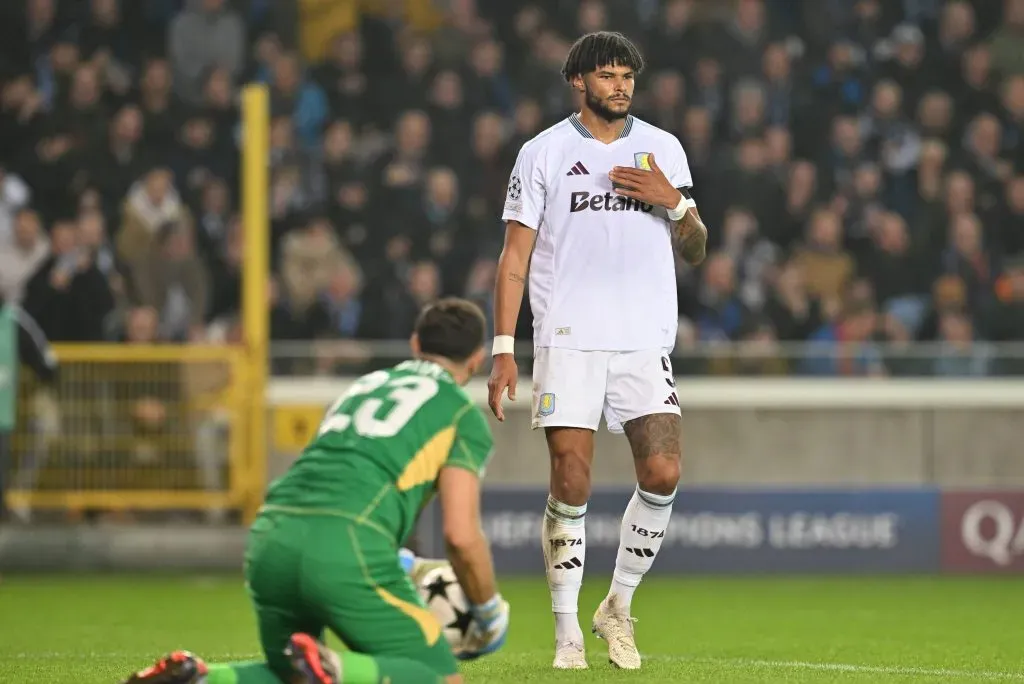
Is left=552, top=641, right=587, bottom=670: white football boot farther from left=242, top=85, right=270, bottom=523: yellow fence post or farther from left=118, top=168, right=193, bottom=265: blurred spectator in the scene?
left=118, top=168, right=193, bottom=265: blurred spectator

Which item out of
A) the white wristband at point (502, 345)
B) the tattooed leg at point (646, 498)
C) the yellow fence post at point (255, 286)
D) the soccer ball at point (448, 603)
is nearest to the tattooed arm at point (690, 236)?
the tattooed leg at point (646, 498)

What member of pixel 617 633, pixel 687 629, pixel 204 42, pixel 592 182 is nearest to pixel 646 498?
pixel 617 633

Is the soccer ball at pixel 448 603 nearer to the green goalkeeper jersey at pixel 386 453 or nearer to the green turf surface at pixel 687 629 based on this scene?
the green goalkeeper jersey at pixel 386 453

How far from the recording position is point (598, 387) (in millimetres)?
7133

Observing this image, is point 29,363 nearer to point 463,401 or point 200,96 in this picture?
point 200,96

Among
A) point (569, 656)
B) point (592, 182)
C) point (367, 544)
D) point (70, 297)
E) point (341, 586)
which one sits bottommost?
point (569, 656)

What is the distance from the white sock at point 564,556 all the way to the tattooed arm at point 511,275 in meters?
0.74

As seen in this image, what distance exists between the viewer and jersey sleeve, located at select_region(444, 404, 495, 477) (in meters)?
5.36

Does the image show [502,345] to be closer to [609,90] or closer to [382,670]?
[609,90]

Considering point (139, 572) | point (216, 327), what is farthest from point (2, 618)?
point (216, 327)

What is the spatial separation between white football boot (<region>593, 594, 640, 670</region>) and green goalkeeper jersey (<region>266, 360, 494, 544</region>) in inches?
72.4

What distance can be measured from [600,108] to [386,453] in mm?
2372

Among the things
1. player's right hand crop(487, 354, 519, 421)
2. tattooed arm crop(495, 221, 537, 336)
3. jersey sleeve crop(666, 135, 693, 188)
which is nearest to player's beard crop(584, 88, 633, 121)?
jersey sleeve crop(666, 135, 693, 188)

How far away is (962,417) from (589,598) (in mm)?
4373
